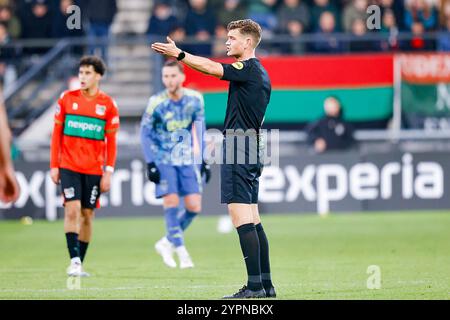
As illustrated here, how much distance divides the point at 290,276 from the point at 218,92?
9.97 m

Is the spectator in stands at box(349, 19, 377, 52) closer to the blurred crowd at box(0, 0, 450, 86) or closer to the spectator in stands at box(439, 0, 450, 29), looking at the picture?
the blurred crowd at box(0, 0, 450, 86)

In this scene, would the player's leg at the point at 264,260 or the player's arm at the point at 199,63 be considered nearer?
the player's arm at the point at 199,63

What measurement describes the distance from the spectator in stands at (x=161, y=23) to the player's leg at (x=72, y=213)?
10415 mm

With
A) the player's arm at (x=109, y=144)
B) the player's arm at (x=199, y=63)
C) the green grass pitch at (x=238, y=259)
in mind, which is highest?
the player's arm at (x=199, y=63)

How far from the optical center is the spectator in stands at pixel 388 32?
2250cm

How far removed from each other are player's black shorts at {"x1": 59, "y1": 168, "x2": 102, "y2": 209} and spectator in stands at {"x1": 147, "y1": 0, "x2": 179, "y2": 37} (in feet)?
33.6

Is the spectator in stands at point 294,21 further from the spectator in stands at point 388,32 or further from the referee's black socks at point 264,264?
the referee's black socks at point 264,264

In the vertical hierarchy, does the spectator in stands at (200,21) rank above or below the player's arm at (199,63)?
above

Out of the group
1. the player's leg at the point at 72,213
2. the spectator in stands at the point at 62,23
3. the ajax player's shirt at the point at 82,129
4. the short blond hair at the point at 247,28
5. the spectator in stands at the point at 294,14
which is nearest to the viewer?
the short blond hair at the point at 247,28

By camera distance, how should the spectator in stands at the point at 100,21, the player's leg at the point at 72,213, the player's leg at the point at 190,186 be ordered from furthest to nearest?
1. the spectator in stands at the point at 100,21
2. the player's leg at the point at 190,186
3. the player's leg at the point at 72,213

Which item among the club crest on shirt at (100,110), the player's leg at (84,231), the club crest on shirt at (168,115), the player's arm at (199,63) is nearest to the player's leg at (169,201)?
the club crest on shirt at (168,115)

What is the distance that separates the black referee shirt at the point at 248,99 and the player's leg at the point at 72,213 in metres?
2.93

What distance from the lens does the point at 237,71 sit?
988 centimetres

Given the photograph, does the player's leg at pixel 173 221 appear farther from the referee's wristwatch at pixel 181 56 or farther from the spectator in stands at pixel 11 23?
the spectator in stands at pixel 11 23
